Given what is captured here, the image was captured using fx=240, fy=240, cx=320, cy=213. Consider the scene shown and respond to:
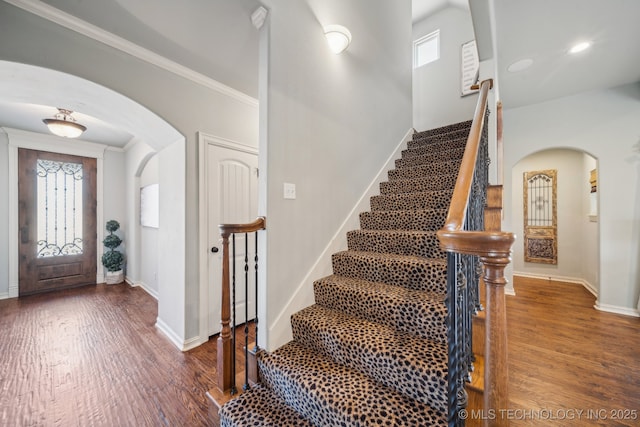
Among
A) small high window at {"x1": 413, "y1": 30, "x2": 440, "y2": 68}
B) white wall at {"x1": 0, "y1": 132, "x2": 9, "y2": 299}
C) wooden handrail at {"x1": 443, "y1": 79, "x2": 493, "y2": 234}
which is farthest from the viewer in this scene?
small high window at {"x1": 413, "y1": 30, "x2": 440, "y2": 68}

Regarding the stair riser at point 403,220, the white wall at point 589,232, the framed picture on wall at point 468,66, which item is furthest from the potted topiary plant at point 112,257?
the white wall at point 589,232

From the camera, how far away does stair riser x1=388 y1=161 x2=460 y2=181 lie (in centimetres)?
234

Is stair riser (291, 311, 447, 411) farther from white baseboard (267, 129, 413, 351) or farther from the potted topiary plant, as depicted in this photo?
the potted topiary plant

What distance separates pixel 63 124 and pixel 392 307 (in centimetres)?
440

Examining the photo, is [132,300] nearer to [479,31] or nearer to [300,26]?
[300,26]

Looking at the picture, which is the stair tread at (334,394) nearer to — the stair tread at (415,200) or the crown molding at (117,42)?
the stair tread at (415,200)

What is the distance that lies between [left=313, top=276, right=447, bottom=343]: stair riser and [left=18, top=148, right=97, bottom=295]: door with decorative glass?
5228 mm

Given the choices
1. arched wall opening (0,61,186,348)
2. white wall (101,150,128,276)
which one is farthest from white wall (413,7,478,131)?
white wall (101,150,128,276)

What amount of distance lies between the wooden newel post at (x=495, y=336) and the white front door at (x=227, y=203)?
2.49 meters

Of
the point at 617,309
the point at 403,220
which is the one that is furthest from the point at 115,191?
the point at 617,309

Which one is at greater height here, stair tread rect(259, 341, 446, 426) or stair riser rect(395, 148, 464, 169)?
stair riser rect(395, 148, 464, 169)

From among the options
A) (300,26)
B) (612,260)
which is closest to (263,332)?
(300,26)

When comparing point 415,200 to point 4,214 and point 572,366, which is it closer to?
point 572,366

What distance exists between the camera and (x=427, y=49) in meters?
4.75
